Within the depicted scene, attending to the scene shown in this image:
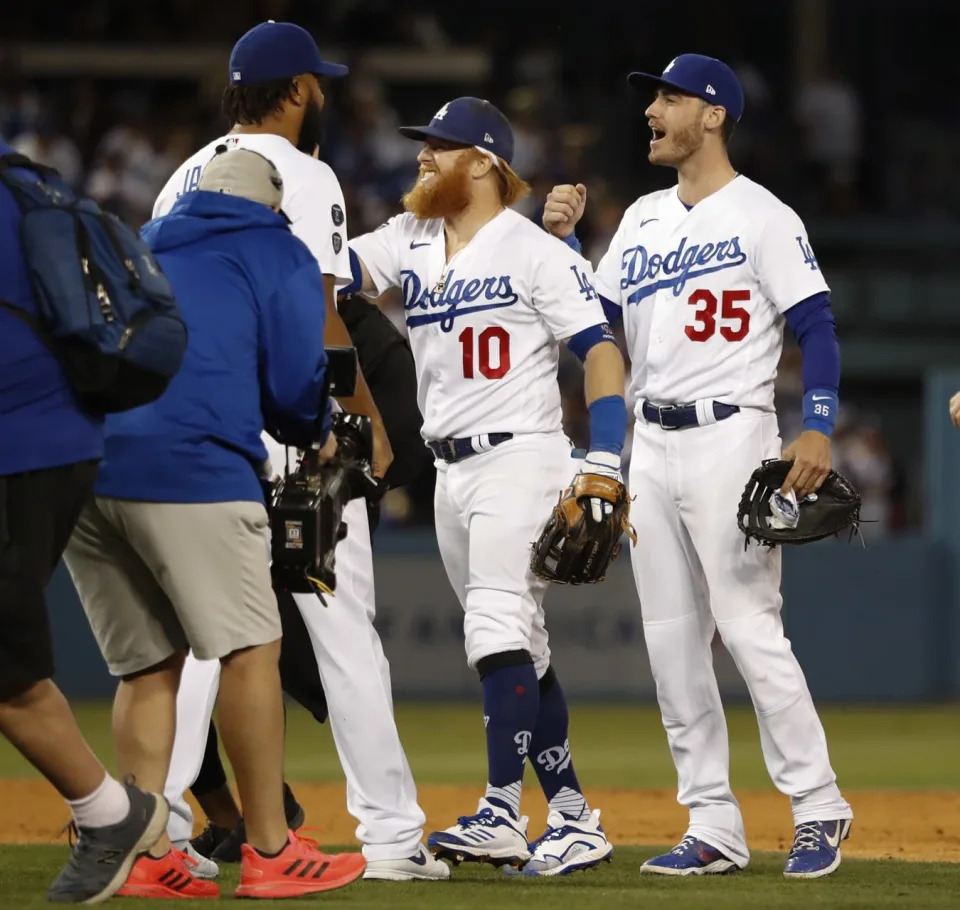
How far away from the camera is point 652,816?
711 cm

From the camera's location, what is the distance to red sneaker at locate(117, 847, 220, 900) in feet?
14.1

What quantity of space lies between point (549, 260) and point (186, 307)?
55.9 inches

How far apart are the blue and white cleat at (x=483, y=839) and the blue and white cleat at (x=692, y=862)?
38cm

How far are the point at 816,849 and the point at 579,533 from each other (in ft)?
3.62

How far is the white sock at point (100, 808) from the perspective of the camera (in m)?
3.98

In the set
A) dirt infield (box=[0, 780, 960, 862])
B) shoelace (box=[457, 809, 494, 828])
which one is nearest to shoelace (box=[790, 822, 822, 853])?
dirt infield (box=[0, 780, 960, 862])

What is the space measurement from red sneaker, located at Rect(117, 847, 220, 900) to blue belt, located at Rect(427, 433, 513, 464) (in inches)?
60.1

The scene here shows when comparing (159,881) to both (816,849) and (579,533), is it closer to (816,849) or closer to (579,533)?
(579,533)

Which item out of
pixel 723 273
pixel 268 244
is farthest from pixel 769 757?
pixel 268 244

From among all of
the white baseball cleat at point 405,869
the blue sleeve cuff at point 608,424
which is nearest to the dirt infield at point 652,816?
the white baseball cleat at point 405,869

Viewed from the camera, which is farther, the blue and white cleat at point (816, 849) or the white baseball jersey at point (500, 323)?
the white baseball jersey at point (500, 323)

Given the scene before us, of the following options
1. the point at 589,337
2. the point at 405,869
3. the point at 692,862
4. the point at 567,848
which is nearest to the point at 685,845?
the point at 692,862

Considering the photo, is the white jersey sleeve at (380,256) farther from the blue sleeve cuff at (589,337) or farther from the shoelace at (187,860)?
the shoelace at (187,860)

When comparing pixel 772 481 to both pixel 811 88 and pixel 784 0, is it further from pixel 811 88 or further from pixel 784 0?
pixel 784 0
